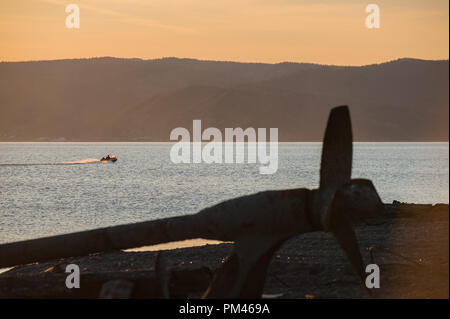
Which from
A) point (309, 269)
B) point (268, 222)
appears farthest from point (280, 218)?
point (309, 269)

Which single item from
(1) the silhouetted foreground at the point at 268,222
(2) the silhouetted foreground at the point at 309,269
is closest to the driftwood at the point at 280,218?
(1) the silhouetted foreground at the point at 268,222

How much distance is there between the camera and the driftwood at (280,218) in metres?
7.89

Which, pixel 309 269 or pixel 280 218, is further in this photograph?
pixel 309 269

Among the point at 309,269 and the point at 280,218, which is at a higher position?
the point at 280,218

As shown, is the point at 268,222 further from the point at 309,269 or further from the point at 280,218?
the point at 309,269

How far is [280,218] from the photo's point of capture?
318 inches

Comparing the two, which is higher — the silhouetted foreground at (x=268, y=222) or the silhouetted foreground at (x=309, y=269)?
the silhouetted foreground at (x=268, y=222)

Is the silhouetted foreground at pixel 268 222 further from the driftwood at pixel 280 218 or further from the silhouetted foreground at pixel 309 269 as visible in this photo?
the silhouetted foreground at pixel 309 269

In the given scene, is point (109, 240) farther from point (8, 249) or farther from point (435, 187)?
point (435, 187)

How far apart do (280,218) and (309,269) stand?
5381mm

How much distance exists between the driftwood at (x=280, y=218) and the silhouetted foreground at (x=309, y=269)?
2.54ft
